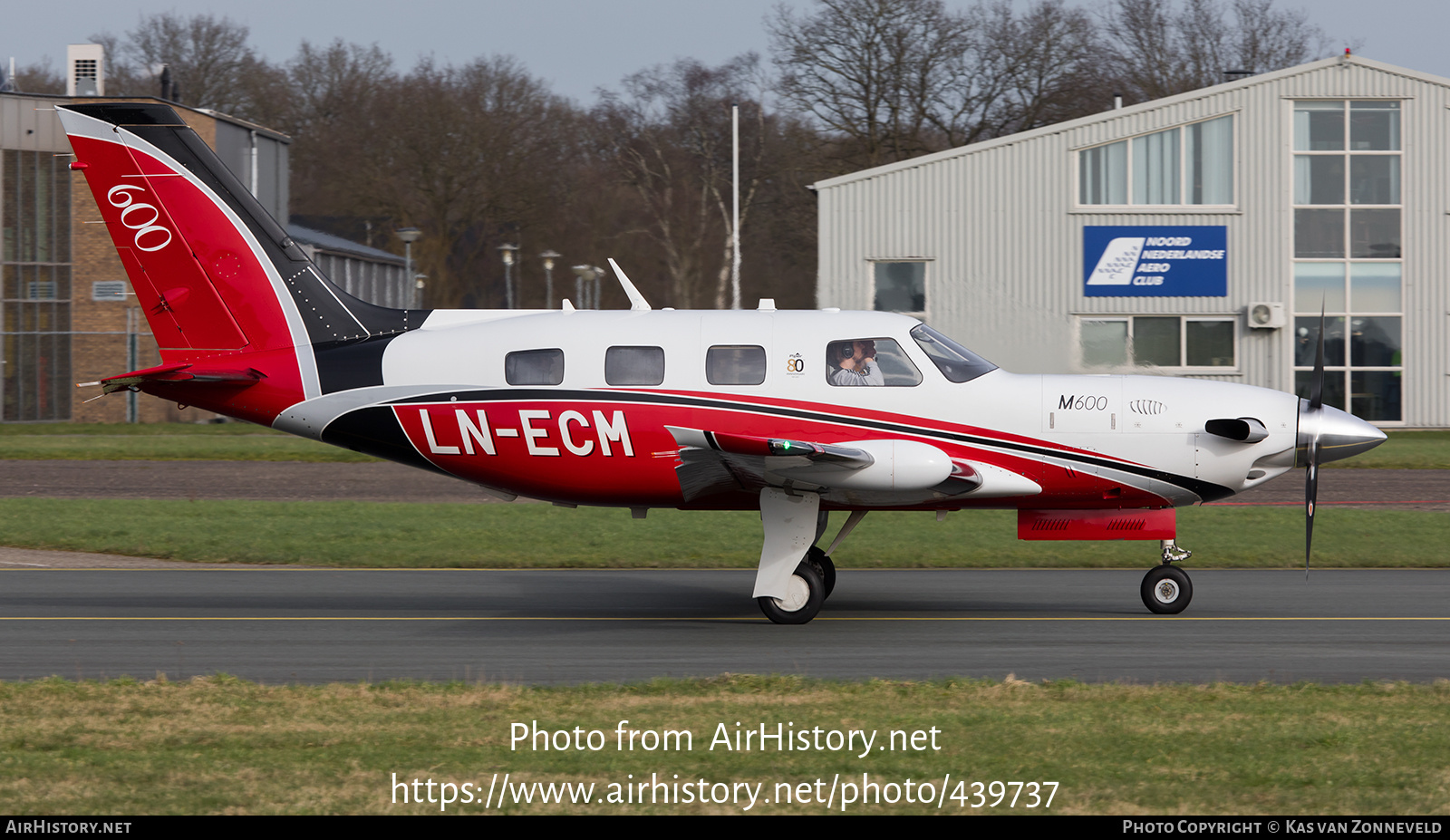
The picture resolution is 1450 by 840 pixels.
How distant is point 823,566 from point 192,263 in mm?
6259

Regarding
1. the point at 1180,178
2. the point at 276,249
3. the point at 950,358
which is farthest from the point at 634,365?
the point at 1180,178

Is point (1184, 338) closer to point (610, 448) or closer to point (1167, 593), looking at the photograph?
point (1167, 593)

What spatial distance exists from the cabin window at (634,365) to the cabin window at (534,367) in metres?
0.42

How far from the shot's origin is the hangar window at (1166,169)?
35094 mm

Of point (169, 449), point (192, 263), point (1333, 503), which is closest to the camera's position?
point (192, 263)

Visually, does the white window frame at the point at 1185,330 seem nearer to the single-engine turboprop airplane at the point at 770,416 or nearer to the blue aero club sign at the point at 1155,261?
the blue aero club sign at the point at 1155,261

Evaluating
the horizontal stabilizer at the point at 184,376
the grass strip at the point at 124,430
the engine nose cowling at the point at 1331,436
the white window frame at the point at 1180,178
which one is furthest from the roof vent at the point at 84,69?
the engine nose cowling at the point at 1331,436

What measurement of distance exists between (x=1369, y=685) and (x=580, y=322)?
6665 mm

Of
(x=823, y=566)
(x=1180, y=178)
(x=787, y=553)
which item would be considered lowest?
(x=823, y=566)

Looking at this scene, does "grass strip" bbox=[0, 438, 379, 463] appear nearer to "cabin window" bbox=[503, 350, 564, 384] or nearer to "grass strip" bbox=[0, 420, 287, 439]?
"grass strip" bbox=[0, 420, 287, 439]

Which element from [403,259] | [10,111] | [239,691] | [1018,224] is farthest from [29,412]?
[239,691]

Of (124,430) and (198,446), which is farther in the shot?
(124,430)

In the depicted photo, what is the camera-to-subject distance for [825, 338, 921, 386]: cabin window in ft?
37.5

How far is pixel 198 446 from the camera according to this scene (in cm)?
3023
